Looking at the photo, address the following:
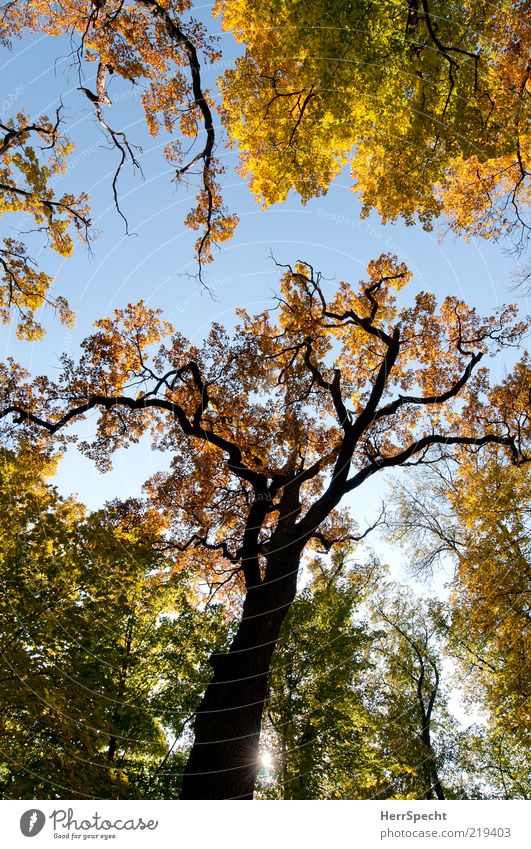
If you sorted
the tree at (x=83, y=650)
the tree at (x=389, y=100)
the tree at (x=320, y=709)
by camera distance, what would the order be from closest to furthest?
the tree at (x=389, y=100)
the tree at (x=83, y=650)
the tree at (x=320, y=709)

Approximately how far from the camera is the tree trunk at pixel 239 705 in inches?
225

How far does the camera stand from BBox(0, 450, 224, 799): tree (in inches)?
293

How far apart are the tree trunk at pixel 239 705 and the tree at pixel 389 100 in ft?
25.4

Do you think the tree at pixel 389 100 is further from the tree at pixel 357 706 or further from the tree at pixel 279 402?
the tree at pixel 357 706

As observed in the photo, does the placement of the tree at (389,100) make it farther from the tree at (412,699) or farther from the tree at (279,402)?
the tree at (412,699)

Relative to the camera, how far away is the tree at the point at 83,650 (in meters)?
7.44

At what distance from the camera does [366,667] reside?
608 inches

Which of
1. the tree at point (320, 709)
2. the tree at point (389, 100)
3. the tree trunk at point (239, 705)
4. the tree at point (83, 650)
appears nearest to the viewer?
the tree trunk at point (239, 705)

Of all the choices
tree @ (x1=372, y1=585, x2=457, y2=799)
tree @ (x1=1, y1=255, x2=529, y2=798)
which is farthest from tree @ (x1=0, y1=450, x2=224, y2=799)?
tree @ (x1=372, y1=585, x2=457, y2=799)

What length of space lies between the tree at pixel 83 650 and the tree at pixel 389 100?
8450 millimetres

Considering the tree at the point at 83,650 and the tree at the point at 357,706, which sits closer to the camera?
the tree at the point at 83,650

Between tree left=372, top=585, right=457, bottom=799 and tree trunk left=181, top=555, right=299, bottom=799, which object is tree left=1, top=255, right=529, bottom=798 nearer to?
tree trunk left=181, top=555, right=299, bottom=799

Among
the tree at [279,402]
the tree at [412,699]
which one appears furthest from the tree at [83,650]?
the tree at [412,699]

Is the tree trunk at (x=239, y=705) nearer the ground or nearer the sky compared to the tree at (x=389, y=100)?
nearer the ground
